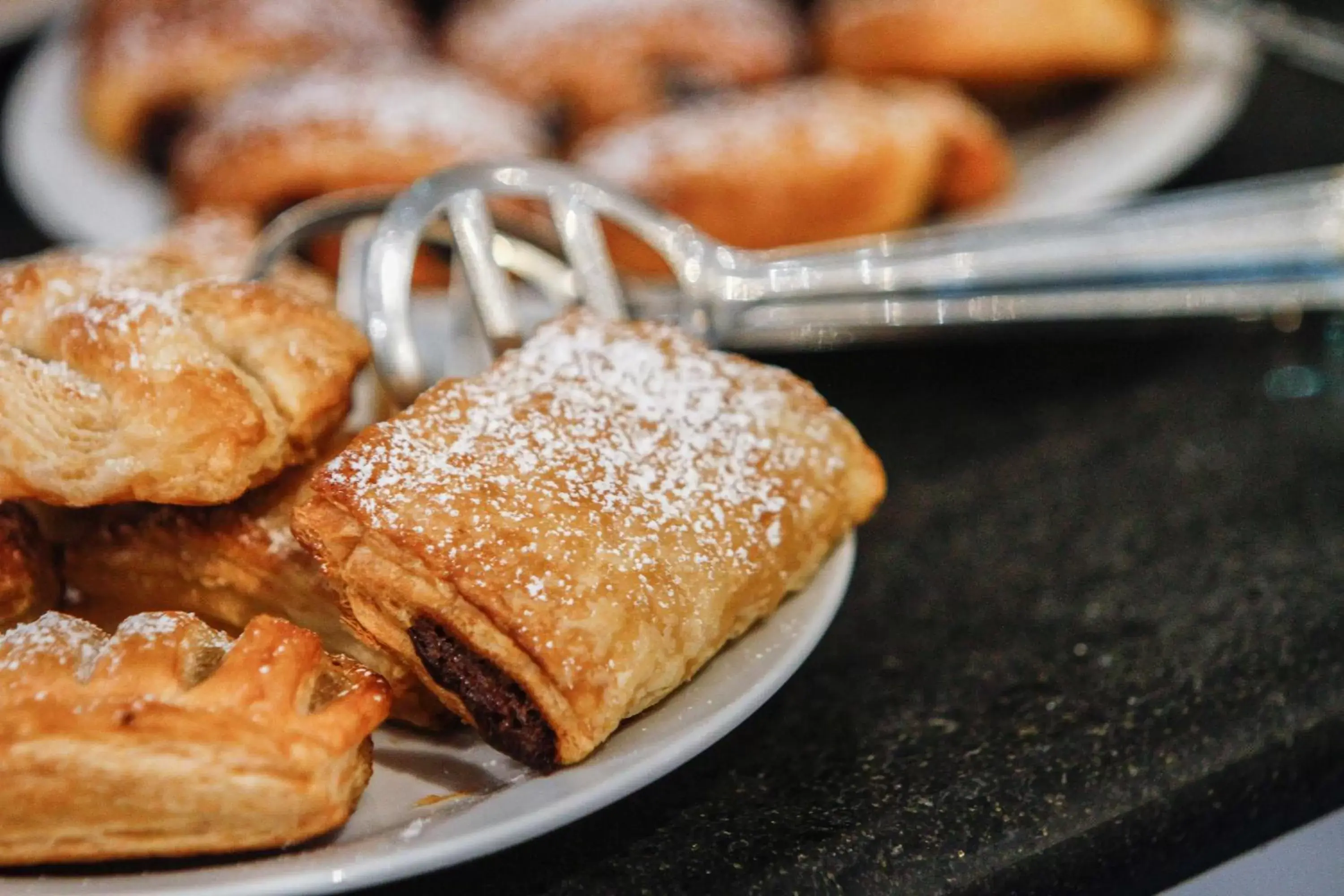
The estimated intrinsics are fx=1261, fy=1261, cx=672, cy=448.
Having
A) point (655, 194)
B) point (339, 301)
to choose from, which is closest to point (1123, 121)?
point (655, 194)

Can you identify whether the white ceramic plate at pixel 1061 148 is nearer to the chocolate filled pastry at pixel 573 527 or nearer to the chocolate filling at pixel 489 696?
the chocolate filled pastry at pixel 573 527

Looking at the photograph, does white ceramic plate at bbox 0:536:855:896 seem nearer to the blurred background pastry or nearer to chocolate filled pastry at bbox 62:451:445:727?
chocolate filled pastry at bbox 62:451:445:727

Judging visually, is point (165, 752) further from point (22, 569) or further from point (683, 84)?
point (683, 84)

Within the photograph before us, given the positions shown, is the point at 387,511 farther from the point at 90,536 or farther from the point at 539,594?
the point at 90,536

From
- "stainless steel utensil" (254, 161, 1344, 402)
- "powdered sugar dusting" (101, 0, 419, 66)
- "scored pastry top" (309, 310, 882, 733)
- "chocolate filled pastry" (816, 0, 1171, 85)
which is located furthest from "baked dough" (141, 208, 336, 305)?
"chocolate filled pastry" (816, 0, 1171, 85)

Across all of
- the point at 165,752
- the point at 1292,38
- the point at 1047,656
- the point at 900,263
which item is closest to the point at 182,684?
the point at 165,752
